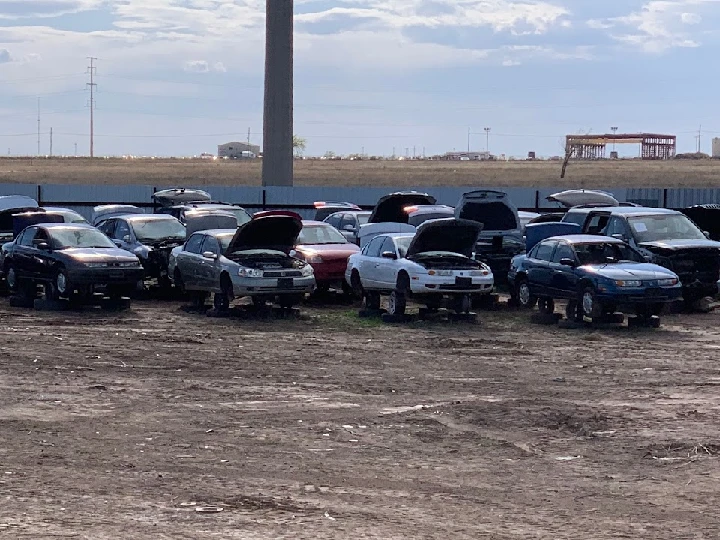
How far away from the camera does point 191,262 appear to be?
84.6 feet

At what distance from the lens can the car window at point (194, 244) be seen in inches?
1023

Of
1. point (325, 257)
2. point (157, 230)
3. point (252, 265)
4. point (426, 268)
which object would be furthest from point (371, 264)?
point (157, 230)

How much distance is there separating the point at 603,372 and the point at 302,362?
13.2 ft

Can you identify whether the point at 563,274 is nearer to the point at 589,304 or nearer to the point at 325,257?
the point at 589,304

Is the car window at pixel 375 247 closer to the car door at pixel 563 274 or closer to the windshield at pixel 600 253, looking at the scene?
the car door at pixel 563 274

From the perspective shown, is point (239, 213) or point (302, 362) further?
point (239, 213)

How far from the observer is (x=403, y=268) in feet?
78.1

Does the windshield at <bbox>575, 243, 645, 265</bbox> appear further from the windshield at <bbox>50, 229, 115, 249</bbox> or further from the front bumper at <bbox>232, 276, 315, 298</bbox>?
the windshield at <bbox>50, 229, 115, 249</bbox>

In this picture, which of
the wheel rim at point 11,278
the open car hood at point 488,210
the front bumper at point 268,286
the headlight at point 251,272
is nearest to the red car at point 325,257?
the open car hood at point 488,210

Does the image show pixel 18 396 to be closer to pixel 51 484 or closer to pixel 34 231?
pixel 51 484

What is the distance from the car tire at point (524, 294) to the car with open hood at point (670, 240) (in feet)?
6.81

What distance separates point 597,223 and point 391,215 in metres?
7.56

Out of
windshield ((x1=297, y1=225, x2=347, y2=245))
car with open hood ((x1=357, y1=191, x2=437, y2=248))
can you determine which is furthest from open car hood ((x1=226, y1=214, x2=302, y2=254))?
car with open hood ((x1=357, y1=191, x2=437, y2=248))

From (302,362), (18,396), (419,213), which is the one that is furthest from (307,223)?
(18,396)
